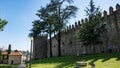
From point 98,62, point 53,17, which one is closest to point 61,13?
point 53,17

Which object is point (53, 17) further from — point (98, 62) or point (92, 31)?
point (98, 62)

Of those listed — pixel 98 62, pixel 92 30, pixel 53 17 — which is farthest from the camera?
pixel 53 17

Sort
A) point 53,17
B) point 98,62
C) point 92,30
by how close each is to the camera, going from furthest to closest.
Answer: point 53,17 → point 92,30 → point 98,62

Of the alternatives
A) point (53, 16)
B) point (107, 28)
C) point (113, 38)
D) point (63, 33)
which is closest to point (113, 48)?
point (113, 38)

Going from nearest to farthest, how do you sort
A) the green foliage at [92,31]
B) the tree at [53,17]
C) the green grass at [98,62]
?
the green grass at [98,62], the green foliage at [92,31], the tree at [53,17]

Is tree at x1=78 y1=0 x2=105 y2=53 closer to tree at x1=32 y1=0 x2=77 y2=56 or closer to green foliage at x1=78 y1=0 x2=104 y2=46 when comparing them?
green foliage at x1=78 y1=0 x2=104 y2=46

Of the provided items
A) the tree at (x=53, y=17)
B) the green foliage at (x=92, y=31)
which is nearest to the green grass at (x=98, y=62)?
the green foliage at (x=92, y=31)

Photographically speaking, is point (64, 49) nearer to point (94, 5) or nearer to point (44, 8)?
point (44, 8)

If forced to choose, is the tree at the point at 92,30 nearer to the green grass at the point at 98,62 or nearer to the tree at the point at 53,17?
the green grass at the point at 98,62

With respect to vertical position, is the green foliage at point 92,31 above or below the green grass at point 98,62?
above

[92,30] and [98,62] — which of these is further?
[92,30]

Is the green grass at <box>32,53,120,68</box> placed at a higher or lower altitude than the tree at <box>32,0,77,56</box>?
lower

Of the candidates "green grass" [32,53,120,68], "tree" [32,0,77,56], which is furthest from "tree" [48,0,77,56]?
"green grass" [32,53,120,68]

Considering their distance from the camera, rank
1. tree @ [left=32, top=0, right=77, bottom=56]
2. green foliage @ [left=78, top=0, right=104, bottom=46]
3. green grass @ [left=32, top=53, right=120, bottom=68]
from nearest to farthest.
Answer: green grass @ [left=32, top=53, right=120, bottom=68]
green foliage @ [left=78, top=0, right=104, bottom=46]
tree @ [left=32, top=0, right=77, bottom=56]
